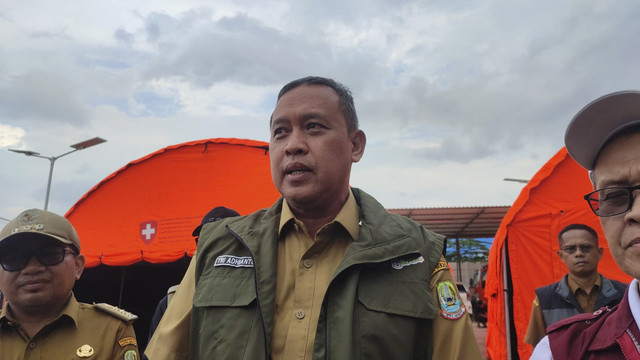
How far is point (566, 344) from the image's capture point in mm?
1347

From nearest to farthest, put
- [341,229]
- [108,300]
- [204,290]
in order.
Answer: [204,290]
[341,229]
[108,300]

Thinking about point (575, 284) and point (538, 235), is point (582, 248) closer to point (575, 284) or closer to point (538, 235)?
point (575, 284)

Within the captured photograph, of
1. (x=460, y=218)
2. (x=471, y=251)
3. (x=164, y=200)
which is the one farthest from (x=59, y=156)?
(x=471, y=251)

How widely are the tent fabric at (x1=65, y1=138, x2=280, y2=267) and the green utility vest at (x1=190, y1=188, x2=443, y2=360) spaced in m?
5.48

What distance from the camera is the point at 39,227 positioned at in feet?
8.19

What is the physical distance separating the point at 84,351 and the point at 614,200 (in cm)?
243

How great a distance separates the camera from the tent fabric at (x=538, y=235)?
20.3 feet

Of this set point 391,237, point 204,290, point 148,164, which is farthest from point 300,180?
point 148,164

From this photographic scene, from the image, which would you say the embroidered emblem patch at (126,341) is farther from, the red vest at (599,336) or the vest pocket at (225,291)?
the red vest at (599,336)

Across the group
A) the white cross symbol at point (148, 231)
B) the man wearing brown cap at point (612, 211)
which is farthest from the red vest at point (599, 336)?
the white cross symbol at point (148, 231)

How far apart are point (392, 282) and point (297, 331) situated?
1.16 feet

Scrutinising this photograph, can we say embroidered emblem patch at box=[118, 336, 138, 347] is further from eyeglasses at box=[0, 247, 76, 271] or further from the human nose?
the human nose

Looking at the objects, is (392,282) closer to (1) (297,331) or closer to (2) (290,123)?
(1) (297,331)

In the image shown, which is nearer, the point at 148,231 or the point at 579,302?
the point at 579,302
